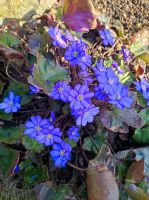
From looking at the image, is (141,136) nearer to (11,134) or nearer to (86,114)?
(86,114)

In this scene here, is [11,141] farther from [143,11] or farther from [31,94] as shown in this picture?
[143,11]

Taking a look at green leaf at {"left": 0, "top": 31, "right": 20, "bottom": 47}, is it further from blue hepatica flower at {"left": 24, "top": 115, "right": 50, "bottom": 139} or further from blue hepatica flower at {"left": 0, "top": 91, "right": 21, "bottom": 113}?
blue hepatica flower at {"left": 24, "top": 115, "right": 50, "bottom": 139}

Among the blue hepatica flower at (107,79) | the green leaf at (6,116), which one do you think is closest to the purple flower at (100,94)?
the blue hepatica flower at (107,79)

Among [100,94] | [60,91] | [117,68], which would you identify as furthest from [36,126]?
[117,68]

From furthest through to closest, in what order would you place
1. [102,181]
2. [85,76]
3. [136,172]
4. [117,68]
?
[117,68], [85,76], [136,172], [102,181]

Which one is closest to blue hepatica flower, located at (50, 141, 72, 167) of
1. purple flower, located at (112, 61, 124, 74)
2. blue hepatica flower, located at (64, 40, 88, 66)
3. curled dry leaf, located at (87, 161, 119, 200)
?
curled dry leaf, located at (87, 161, 119, 200)
